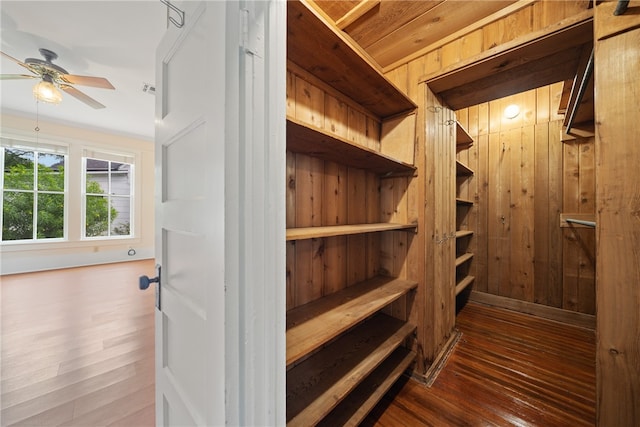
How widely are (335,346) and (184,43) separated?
5.52 ft

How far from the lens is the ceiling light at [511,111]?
2.77 metres

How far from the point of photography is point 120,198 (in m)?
5.06

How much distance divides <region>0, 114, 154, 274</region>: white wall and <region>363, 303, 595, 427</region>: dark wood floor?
19.4ft

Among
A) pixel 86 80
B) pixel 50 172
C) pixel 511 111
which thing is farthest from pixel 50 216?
pixel 511 111

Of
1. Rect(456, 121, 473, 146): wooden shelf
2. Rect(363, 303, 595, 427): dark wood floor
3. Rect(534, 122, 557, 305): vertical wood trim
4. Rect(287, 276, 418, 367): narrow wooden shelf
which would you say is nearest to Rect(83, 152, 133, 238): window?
Rect(287, 276, 418, 367): narrow wooden shelf

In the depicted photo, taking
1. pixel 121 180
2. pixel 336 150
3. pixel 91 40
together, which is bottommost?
pixel 336 150

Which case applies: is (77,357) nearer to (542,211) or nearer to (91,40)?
(91,40)

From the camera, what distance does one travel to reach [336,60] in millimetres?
1210

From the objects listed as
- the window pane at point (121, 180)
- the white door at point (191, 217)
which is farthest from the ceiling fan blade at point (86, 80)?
the window pane at point (121, 180)

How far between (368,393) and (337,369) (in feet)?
0.94

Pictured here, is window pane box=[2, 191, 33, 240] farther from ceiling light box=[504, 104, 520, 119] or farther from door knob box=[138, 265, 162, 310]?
ceiling light box=[504, 104, 520, 119]

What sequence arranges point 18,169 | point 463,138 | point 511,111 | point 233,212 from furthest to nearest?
point 18,169
point 463,138
point 511,111
point 233,212

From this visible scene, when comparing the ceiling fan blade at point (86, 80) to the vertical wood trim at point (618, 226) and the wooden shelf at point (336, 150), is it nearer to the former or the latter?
the wooden shelf at point (336, 150)

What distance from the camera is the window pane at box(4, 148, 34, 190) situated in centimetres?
399
